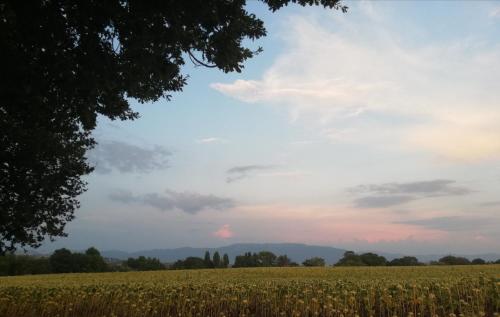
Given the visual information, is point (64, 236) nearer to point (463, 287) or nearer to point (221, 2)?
point (221, 2)

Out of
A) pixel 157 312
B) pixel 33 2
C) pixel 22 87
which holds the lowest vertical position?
pixel 157 312

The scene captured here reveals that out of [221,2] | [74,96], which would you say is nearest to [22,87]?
[74,96]

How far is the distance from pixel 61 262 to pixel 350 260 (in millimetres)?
57072

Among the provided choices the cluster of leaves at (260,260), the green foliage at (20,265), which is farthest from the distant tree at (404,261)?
the green foliage at (20,265)

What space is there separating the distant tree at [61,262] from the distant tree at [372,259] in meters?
58.1

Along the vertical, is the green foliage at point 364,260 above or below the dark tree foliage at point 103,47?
below

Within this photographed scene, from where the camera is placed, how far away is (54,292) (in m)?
18.9

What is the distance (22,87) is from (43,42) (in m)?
1.22

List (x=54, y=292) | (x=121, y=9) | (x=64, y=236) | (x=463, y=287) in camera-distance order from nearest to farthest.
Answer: (x=121, y=9) → (x=463, y=287) → (x=54, y=292) → (x=64, y=236)

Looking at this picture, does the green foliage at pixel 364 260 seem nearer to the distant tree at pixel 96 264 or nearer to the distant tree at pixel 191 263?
the distant tree at pixel 191 263

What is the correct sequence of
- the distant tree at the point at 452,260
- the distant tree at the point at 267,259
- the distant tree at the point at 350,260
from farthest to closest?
1. the distant tree at the point at 267,259
2. the distant tree at the point at 350,260
3. the distant tree at the point at 452,260

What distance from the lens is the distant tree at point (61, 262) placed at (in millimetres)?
85938

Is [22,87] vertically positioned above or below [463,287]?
above

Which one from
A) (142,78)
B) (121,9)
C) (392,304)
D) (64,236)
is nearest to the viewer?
(121,9)
